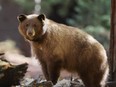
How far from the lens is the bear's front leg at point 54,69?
27.2 feet

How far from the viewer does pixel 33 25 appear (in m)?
8.18

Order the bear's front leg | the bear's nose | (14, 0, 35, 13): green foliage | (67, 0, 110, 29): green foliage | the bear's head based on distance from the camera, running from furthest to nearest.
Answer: (14, 0, 35, 13): green foliage < (67, 0, 110, 29): green foliage < the bear's front leg < the bear's head < the bear's nose

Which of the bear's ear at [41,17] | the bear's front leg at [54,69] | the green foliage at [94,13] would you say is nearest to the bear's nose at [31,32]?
the bear's ear at [41,17]

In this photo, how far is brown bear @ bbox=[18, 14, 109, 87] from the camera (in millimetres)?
8266

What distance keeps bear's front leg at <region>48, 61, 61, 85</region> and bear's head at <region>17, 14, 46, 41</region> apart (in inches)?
20.0

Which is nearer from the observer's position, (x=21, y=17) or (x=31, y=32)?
(x=31, y=32)

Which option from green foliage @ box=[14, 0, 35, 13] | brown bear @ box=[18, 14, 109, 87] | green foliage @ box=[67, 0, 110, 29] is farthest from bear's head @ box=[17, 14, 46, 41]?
green foliage @ box=[14, 0, 35, 13]

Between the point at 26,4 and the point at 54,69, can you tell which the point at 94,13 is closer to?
the point at 26,4

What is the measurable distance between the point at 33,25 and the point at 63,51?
69 cm

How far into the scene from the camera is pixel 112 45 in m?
9.30

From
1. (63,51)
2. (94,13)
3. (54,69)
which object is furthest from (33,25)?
(94,13)

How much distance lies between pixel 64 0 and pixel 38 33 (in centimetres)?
1238

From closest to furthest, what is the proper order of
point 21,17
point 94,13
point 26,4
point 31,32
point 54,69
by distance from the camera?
point 31,32 < point 21,17 < point 54,69 < point 94,13 < point 26,4

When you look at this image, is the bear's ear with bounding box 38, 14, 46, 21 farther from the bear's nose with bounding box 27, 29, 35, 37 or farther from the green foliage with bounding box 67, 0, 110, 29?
the green foliage with bounding box 67, 0, 110, 29
